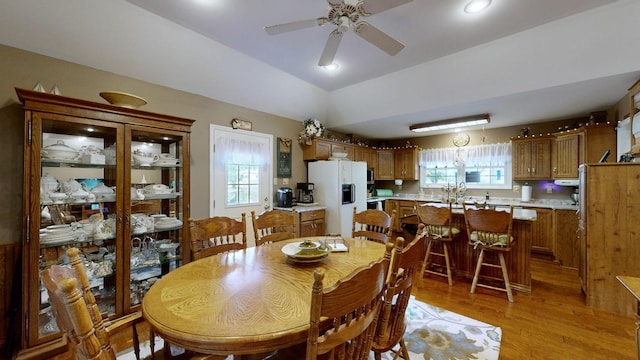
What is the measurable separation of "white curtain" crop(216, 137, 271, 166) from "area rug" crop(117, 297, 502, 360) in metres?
2.22

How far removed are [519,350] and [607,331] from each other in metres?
0.95

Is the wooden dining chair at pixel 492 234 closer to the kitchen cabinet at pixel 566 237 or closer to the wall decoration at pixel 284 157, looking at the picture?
the kitchen cabinet at pixel 566 237

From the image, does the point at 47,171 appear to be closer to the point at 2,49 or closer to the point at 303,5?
the point at 2,49

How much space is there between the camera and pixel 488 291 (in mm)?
2980

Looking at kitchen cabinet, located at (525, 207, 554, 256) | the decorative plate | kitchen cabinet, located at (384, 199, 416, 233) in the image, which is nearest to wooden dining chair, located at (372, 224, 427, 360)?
the decorative plate

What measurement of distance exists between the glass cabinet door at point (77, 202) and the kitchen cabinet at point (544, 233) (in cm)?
557

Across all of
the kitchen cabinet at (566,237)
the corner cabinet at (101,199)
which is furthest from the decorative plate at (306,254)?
the kitchen cabinet at (566,237)

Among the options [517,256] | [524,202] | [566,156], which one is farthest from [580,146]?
[517,256]

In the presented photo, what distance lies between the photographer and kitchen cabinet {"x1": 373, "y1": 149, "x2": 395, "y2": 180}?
6.17 meters

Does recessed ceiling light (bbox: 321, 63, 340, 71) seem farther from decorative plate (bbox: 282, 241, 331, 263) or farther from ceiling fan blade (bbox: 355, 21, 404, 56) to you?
decorative plate (bbox: 282, 241, 331, 263)

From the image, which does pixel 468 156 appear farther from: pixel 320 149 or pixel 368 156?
pixel 320 149

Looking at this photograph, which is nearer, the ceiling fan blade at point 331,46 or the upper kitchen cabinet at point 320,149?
the ceiling fan blade at point 331,46

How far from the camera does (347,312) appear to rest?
0.85 m

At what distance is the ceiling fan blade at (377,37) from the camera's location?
6.59 feet
